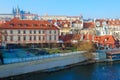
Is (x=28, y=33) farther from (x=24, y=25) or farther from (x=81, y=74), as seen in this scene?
(x=81, y=74)

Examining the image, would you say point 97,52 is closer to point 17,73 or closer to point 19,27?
point 19,27

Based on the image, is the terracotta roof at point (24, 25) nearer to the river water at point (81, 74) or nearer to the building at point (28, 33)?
the building at point (28, 33)

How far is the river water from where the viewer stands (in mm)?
21337

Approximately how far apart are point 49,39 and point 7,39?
15.2 feet

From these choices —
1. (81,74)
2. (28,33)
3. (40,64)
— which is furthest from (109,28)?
(81,74)

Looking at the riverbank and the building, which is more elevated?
the building

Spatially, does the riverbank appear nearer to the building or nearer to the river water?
the river water

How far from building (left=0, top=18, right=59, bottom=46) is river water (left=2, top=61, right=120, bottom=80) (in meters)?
9.43

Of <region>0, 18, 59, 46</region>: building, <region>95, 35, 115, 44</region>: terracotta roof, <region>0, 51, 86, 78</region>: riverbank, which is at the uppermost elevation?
<region>0, 18, 59, 46</region>: building

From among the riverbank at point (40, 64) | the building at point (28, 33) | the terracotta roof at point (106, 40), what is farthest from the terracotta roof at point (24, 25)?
the riverbank at point (40, 64)

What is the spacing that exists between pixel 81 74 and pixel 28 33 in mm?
12833

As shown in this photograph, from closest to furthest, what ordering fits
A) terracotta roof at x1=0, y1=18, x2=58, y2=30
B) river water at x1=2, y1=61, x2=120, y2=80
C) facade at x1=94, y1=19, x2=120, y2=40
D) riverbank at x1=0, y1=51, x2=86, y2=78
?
riverbank at x1=0, y1=51, x2=86, y2=78
river water at x1=2, y1=61, x2=120, y2=80
terracotta roof at x1=0, y1=18, x2=58, y2=30
facade at x1=94, y1=19, x2=120, y2=40

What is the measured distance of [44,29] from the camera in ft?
116

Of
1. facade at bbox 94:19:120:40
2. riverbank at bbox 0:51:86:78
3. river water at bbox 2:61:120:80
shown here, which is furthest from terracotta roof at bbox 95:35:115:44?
river water at bbox 2:61:120:80
